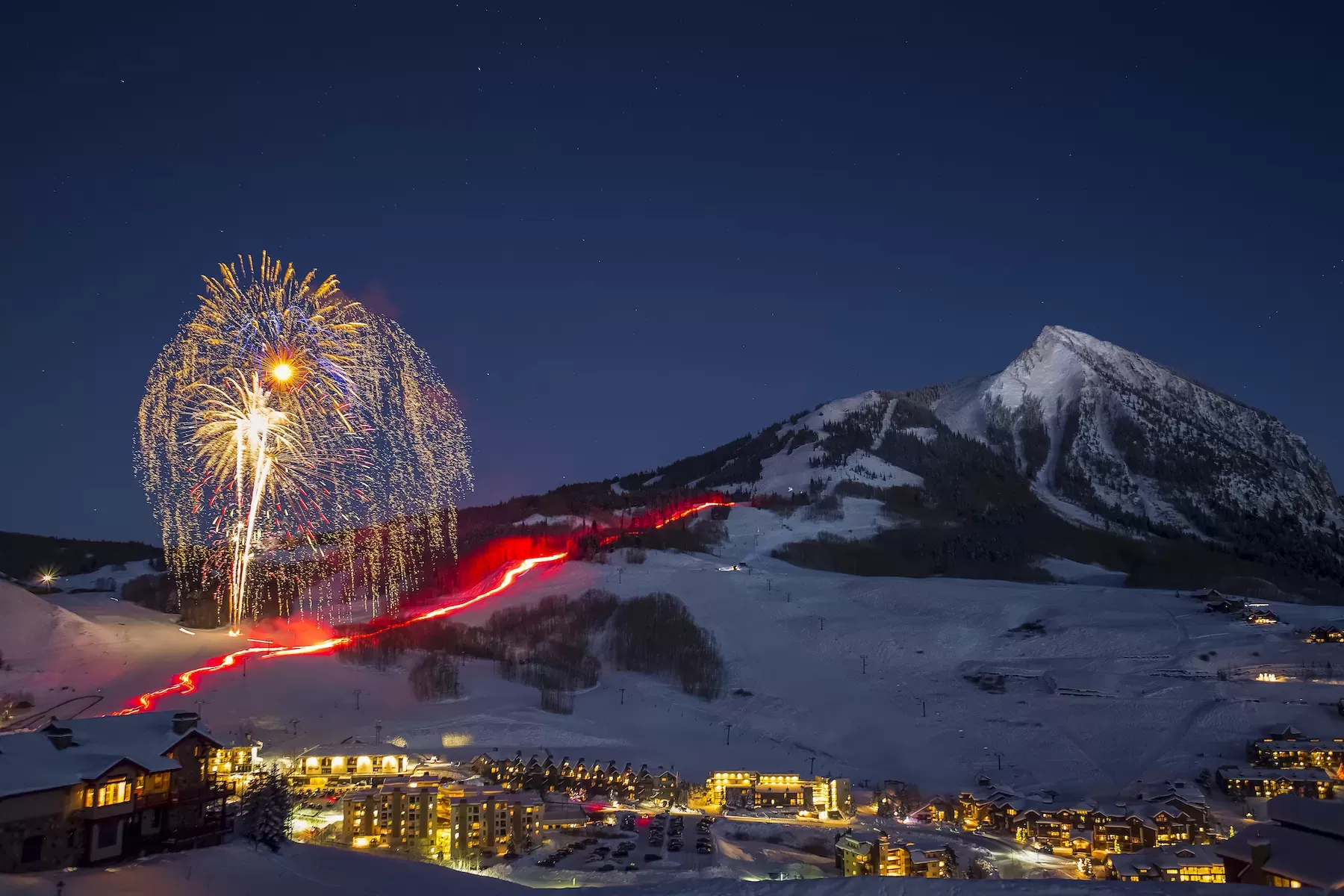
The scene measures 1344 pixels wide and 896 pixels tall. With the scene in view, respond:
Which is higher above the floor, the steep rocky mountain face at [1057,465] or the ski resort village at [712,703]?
the steep rocky mountain face at [1057,465]

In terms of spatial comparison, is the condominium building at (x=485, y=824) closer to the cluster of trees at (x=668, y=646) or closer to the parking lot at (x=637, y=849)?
the parking lot at (x=637, y=849)

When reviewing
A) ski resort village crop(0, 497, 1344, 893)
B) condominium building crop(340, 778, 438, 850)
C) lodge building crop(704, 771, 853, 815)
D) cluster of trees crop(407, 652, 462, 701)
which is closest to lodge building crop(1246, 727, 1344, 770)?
ski resort village crop(0, 497, 1344, 893)

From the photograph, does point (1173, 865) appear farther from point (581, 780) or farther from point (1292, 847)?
point (581, 780)

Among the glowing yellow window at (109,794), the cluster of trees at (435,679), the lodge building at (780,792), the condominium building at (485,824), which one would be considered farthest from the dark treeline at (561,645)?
the glowing yellow window at (109,794)

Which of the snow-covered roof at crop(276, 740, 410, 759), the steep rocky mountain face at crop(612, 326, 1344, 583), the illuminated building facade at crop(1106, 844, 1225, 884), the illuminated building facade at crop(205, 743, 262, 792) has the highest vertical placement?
the steep rocky mountain face at crop(612, 326, 1344, 583)

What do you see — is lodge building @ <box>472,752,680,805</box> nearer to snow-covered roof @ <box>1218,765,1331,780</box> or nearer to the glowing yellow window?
the glowing yellow window

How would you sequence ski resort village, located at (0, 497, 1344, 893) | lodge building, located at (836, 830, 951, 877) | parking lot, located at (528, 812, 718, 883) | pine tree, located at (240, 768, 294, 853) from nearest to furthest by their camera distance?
pine tree, located at (240, 768, 294, 853) → ski resort village, located at (0, 497, 1344, 893) → parking lot, located at (528, 812, 718, 883) → lodge building, located at (836, 830, 951, 877)

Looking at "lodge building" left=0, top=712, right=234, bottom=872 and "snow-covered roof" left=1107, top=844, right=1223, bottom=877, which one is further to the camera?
"snow-covered roof" left=1107, top=844, right=1223, bottom=877
